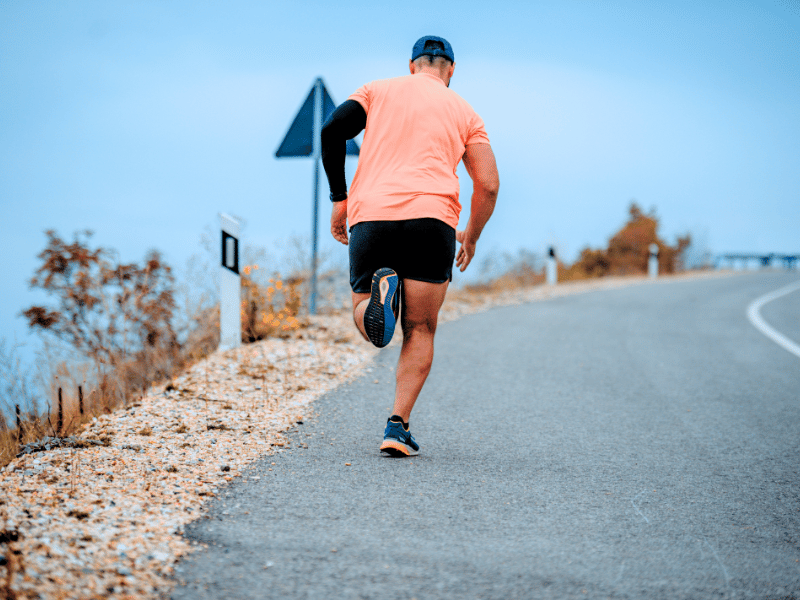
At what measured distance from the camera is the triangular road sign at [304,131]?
757cm

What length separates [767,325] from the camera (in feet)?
32.4

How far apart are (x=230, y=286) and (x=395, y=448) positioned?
10.4ft

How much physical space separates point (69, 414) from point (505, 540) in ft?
11.2

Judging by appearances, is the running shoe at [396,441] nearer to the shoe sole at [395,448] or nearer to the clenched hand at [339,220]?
the shoe sole at [395,448]

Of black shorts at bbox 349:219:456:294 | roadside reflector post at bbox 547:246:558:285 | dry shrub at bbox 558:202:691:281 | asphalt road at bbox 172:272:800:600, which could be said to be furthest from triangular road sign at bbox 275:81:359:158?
dry shrub at bbox 558:202:691:281

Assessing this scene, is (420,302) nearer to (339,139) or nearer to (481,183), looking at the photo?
(481,183)

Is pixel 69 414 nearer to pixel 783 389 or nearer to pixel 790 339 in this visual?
pixel 783 389

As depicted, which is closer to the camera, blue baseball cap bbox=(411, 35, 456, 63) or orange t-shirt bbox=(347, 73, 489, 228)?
orange t-shirt bbox=(347, 73, 489, 228)

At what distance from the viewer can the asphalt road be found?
2100 millimetres

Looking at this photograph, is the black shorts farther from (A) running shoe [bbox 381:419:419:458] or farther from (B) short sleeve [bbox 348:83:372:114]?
(A) running shoe [bbox 381:419:419:458]

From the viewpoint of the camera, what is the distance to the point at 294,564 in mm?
2119

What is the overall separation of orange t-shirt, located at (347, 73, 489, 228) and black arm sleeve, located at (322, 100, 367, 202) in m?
0.05

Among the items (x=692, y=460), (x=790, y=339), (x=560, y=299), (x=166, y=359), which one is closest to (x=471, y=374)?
(x=692, y=460)

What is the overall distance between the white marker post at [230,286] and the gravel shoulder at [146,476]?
388 mm
